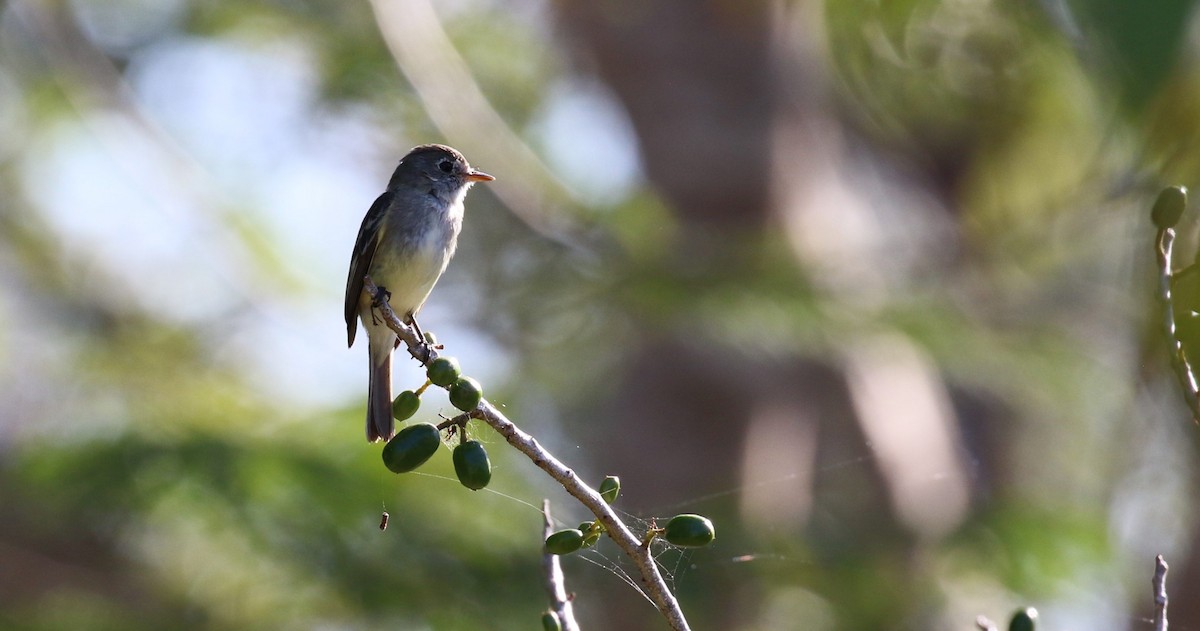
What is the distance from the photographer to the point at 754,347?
586cm

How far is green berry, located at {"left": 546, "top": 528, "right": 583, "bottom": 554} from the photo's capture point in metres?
1.60

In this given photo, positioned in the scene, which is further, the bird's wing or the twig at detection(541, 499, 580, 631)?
the bird's wing

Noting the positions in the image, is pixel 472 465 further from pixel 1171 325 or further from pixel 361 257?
pixel 361 257

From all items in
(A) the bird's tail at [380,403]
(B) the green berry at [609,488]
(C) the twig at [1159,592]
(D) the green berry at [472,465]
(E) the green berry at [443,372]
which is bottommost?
(C) the twig at [1159,592]

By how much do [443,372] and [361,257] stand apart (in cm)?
243

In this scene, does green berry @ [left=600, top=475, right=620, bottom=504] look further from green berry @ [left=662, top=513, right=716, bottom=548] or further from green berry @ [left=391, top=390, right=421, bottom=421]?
green berry @ [left=391, top=390, right=421, bottom=421]

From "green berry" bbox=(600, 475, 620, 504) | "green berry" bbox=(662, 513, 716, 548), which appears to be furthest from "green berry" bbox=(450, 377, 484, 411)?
"green berry" bbox=(662, 513, 716, 548)

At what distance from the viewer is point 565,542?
1.61m

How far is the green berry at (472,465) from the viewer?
167 centimetres

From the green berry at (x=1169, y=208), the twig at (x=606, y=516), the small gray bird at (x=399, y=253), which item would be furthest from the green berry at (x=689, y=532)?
the small gray bird at (x=399, y=253)

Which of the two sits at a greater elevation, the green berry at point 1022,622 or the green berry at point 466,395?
the green berry at point 466,395

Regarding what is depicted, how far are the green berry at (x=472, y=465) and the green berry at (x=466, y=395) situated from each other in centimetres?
6

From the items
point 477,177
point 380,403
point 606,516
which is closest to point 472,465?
point 606,516

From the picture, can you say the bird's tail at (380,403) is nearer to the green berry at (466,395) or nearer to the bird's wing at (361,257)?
the bird's wing at (361,257)
